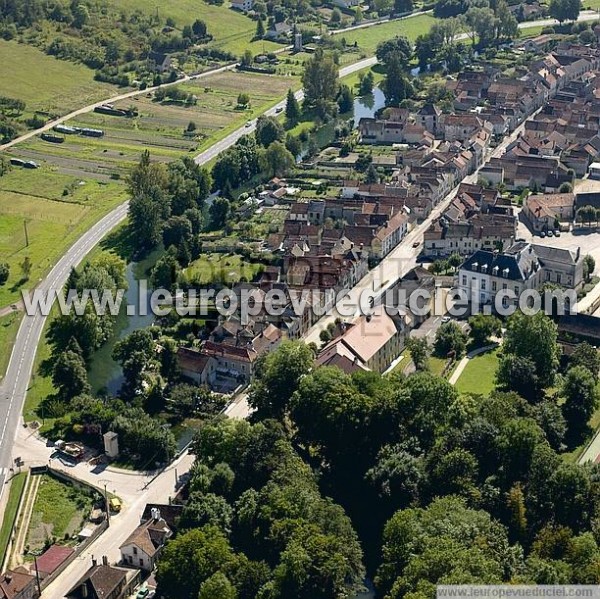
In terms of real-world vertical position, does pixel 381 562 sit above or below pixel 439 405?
below

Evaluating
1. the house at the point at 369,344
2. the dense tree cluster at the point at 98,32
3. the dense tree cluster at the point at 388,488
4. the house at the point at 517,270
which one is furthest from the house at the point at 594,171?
the dense tree cluster at the point at 98,32

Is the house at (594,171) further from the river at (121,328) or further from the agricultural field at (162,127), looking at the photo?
the river at (121,328)

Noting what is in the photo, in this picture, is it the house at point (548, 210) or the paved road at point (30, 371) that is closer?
the paved road at point (30, 371)

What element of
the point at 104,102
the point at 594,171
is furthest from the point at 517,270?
the point at 104,102

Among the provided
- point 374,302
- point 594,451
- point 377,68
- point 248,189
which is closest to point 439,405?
point 594,451

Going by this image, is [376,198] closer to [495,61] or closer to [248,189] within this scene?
[248,189]

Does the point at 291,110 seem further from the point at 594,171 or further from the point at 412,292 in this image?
the point at 412,292
